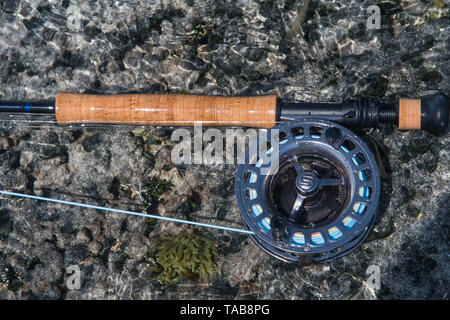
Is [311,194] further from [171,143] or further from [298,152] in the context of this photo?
[171,143]

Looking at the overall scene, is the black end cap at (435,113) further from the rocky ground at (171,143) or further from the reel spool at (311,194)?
the reel spool at (311,194)


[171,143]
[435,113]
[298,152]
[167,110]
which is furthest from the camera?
[171,143]

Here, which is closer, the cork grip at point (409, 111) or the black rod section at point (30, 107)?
the cork grip at point (409, 111)

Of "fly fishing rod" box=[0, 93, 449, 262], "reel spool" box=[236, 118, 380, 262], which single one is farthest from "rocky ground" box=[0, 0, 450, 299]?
"reel spool" box=[236, 118, 380, 262]

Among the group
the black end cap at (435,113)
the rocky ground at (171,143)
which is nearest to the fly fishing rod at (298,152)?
the black end cap at (435,113)

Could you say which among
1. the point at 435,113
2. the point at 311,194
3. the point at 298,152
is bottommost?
the point at 311,194

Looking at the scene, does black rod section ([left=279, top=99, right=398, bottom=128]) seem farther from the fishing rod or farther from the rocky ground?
the rocky ground

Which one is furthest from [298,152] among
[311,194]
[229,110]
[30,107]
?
[30,107]
